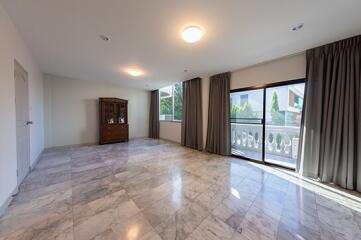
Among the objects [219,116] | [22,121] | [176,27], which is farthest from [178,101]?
[22,121]

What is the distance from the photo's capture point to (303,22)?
6.19 ft

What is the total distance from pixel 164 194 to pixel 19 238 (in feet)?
4.67

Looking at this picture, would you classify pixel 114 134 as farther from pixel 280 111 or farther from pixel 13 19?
pixel 280 111

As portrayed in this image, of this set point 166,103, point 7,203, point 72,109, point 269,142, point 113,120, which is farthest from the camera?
point 166,103

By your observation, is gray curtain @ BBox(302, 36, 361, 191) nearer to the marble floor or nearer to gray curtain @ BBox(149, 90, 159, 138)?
the marble floor

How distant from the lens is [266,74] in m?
3.30

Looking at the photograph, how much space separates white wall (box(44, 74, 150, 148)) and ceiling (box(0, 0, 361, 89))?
5.98ft

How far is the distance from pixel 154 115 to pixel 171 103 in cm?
108

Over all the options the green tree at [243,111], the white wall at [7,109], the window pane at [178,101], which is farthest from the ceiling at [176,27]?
the window pane at [178,101]

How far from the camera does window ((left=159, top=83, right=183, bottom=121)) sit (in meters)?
5.86

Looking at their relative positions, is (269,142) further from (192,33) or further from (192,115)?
(192,33)

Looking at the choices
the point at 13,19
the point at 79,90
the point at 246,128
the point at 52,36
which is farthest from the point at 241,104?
the point at 79,90

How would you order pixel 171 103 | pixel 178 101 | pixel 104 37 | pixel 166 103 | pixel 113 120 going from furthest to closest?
pixel 166 103
pixel 171 103
pixel 178 101
pixel 113 120
pixel 104 37

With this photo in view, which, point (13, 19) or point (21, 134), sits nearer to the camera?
point (13, 19)
